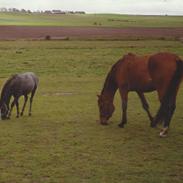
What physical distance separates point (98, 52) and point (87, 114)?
86.8 ft

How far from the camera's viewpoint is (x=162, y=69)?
10.9 m

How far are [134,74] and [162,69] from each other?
0.95 meters

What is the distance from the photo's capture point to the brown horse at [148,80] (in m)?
10.7

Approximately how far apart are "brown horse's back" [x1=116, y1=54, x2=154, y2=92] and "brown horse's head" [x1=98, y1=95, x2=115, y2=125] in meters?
0.64

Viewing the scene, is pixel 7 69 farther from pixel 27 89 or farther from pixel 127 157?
pixel 127 157

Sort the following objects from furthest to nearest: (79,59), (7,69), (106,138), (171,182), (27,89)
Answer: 1. (79,59)
2. (7,69)
3. (27,89)
4. (106,138)
5. (171,182)

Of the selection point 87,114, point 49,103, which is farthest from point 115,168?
point 49,103

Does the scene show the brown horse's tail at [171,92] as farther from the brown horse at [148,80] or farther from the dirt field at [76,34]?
the dirt field at [76,34]

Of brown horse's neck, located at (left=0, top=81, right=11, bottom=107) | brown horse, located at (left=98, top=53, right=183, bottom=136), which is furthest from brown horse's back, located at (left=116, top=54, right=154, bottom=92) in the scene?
brown horse's neck, located at (left=0, top=81, right=11, bottom=107)

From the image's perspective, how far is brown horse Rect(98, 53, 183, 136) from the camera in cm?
1070

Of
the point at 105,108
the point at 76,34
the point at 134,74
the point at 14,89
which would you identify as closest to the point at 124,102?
the point at 105,108

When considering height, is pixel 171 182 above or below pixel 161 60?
below

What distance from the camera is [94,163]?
8.41 metres

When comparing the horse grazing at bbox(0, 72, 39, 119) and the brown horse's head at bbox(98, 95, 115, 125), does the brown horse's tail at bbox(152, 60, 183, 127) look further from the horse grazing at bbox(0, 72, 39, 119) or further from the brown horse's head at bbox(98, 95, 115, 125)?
the horse grazing at bbox(0, 72, 39, 119)
